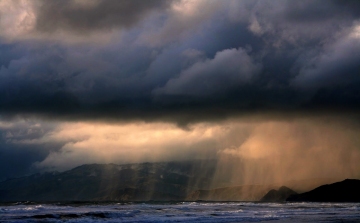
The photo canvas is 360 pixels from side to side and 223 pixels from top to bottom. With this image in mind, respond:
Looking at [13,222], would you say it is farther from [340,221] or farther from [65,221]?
[340,221]

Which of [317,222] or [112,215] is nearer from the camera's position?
[317,222]

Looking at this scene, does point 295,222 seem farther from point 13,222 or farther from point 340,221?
point 13,222

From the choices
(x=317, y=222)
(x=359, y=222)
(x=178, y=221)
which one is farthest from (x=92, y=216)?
(x=359, y=222)

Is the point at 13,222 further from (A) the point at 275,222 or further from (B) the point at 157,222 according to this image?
(A) the point at 275,222

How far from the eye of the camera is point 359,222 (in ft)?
233

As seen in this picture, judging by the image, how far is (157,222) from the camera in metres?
77.1

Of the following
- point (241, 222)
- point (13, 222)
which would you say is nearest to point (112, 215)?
point (13, 222)

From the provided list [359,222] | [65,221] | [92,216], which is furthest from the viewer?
[92,216]

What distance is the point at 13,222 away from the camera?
73188 millimetres

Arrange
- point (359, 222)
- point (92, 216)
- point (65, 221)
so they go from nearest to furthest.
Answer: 1. point (359, 222)
2. point (65, 221)
3. point (92, 216)

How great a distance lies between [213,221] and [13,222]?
3525 cm

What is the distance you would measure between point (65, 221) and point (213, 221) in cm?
2687

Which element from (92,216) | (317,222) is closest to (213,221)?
(317,222)

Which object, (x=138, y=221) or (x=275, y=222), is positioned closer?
(x=275, y=222)
